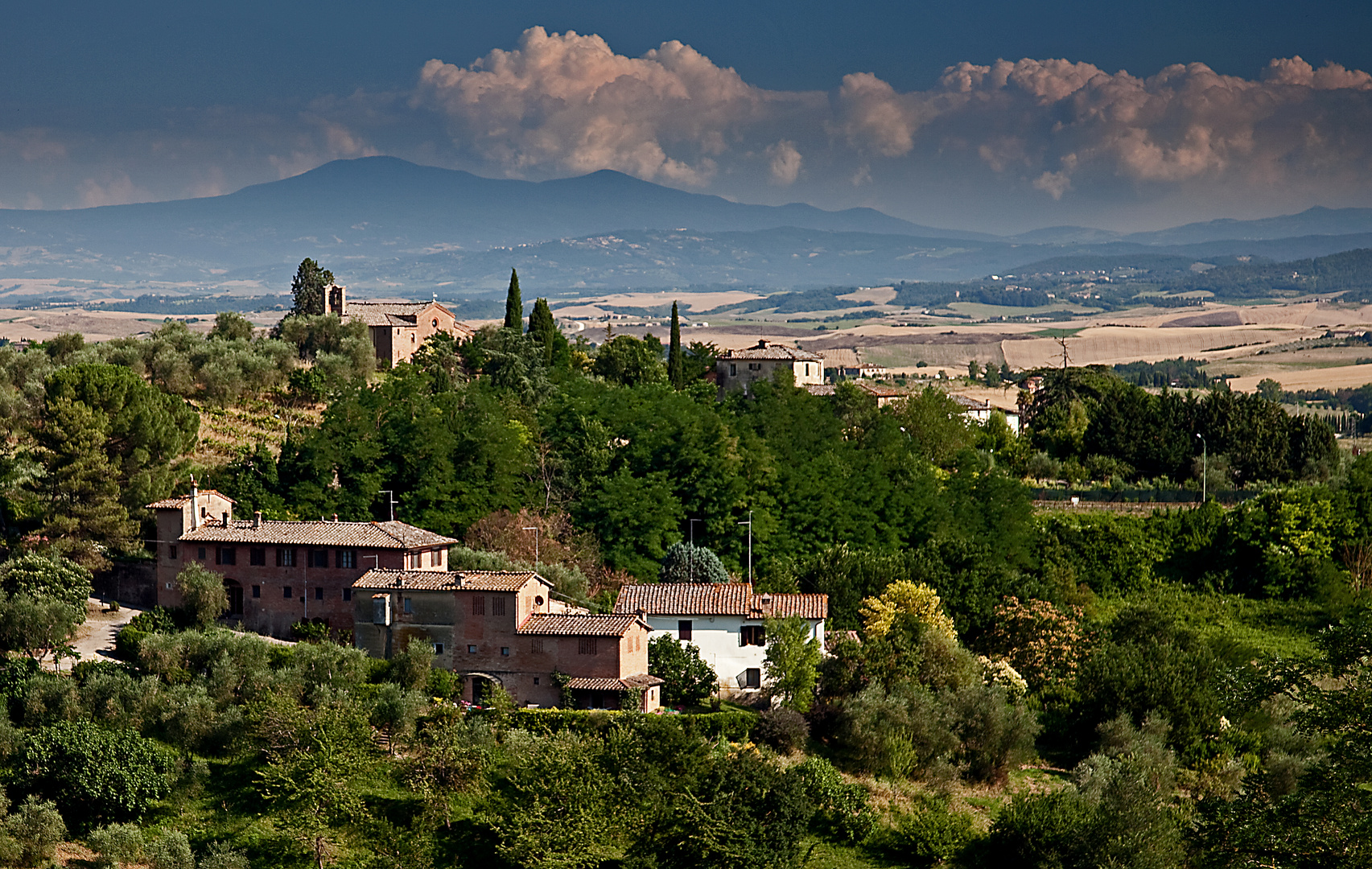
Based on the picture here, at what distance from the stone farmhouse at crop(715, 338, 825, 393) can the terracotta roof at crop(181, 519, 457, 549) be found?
130 feet

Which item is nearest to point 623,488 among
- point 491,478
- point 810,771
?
point 491,478

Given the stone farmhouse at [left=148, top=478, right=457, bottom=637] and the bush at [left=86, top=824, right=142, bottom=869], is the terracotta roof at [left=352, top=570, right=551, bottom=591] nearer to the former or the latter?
the stone farmhouse at [left=148, top=478, right=457, bottom=637]

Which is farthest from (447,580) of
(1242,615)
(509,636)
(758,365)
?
(758,365)

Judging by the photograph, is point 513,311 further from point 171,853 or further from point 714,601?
point 171,853

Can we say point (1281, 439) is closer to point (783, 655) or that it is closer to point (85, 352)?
point (783, 655)

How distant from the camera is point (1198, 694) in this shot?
46.0 metres

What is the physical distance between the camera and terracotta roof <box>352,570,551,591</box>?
44750mm

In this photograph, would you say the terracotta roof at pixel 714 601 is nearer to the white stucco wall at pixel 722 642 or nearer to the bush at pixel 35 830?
the white stucco wall at pixel 722 642

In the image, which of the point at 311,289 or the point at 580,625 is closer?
the point at 580,625

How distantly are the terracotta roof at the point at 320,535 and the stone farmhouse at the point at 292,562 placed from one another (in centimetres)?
2

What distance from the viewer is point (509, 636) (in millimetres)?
44406

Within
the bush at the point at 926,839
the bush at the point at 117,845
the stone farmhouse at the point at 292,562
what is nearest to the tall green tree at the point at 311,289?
the stone farmhouse at the point at 292,562

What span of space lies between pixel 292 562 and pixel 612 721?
41.3 feet

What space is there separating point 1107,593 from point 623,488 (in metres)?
20.4
